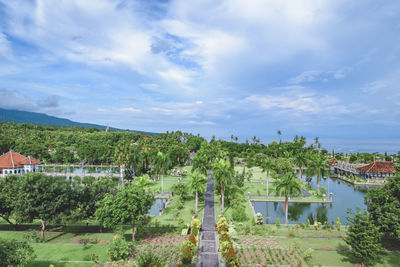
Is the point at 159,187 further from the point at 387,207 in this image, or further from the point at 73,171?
the point at 387,207

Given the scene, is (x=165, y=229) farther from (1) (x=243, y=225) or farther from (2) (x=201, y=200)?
(2) (x=201, y=200)

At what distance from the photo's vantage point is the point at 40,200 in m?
21.4

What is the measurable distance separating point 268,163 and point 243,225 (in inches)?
689

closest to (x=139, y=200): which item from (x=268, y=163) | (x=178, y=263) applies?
(x=178, y=263)

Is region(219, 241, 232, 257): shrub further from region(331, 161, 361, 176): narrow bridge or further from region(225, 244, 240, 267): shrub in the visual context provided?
region(331, 161, 361, 176): narrow bridge

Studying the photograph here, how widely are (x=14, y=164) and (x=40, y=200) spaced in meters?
36.4

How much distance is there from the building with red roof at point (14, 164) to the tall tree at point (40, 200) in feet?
110

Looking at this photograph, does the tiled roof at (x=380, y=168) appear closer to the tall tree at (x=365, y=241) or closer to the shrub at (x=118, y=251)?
the tall tree at (x=365, y=241)

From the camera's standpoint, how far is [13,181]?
25.0m

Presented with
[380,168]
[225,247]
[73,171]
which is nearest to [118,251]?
[225,247]

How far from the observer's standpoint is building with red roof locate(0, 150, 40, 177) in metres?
48.0

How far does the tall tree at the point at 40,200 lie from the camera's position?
2111 centimetres

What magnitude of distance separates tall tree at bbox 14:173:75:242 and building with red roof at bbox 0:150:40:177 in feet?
110

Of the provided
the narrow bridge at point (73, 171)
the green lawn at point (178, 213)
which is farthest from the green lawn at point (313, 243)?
the narrow bridge at point (73, 171)
